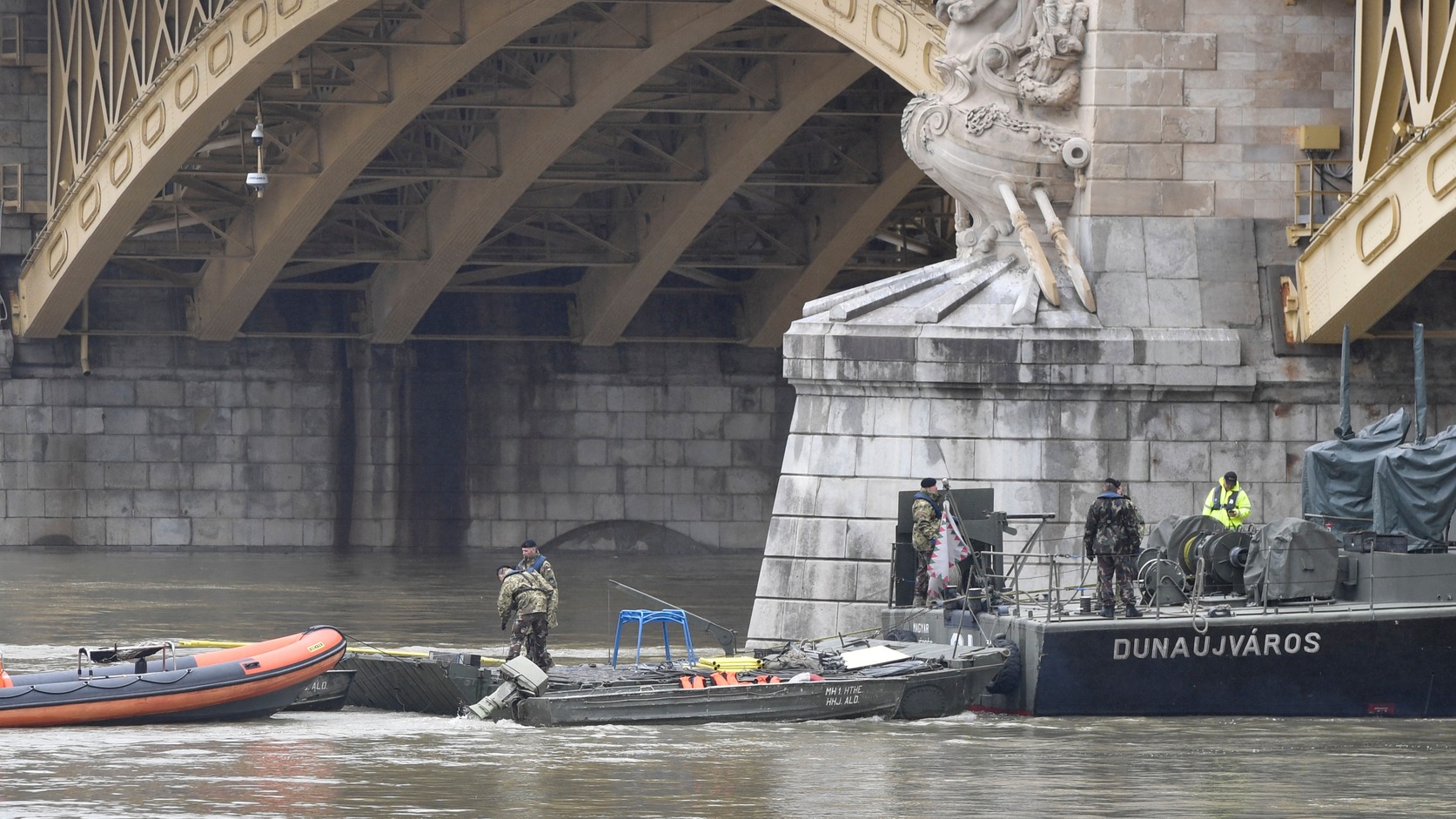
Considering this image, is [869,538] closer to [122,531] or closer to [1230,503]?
[1230,503]

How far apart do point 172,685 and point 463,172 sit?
25342mm

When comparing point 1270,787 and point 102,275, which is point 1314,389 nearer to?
point 1270,787

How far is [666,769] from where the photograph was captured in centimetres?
1955

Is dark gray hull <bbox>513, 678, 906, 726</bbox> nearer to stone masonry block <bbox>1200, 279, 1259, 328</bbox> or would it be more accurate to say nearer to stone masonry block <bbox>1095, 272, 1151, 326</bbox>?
stone masonry block <bbox>1095, 272, 1151, 326</bbox>

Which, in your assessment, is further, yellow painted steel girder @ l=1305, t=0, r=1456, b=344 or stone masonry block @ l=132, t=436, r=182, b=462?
stone masonry block @ l=132, t=436, r=182, b=462

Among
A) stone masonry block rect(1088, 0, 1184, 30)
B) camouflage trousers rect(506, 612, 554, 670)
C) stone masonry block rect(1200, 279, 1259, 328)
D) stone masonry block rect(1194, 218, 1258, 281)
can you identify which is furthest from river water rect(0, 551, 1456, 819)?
stone masonry block rect(1088, 0, 1184, 30)

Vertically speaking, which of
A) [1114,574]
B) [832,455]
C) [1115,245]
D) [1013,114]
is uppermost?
[1013,114]

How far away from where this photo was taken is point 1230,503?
26.3m

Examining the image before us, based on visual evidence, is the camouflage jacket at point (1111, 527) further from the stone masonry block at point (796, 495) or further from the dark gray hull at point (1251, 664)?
the stone masonry block at point (796, 495)

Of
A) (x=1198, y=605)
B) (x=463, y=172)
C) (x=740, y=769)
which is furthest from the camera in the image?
(x=463, y=172)

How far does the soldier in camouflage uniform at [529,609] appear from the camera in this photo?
23828mm

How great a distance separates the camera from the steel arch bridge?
42.9 metres

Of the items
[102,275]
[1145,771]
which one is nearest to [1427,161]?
[1145,771]

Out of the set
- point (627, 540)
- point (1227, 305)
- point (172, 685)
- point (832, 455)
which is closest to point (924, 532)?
point (832, 455)
